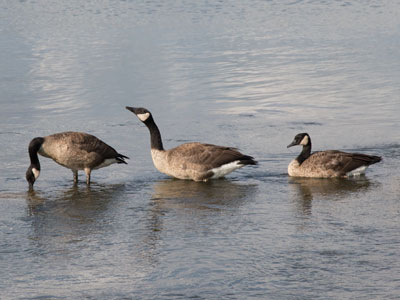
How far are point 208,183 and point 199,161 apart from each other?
38 centimetres

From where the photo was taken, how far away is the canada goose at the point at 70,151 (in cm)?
1143

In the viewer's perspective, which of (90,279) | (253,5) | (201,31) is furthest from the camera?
(253,5)

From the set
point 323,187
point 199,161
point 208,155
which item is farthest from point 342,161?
point 199,161

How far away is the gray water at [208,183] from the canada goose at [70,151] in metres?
0.33

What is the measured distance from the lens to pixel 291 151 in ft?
44.0

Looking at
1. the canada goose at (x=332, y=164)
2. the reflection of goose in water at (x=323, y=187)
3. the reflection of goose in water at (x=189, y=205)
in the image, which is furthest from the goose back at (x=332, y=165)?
the reflection of goose in water at (x=189, y=205)

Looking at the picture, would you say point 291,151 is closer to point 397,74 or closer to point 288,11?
point 397,74

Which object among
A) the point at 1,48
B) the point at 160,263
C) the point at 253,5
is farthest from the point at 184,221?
the point at 253,5

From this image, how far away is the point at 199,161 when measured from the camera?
11.7m

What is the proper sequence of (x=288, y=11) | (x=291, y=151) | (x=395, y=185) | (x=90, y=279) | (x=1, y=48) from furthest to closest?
1. (x=288, y=11)
2. (x=1, y=48)
3. (x=291, y=151)
4. (x=395, y=185)
5. (x=90, y=279)

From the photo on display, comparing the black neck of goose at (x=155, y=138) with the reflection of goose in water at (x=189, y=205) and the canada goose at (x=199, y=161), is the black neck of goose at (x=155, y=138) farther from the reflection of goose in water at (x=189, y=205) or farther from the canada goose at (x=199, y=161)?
the reflection of goose in water at (x=189, y=205)

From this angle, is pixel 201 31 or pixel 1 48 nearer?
pixel 1 48

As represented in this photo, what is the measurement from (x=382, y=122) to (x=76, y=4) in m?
29.7

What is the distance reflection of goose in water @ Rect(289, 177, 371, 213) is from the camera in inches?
418
